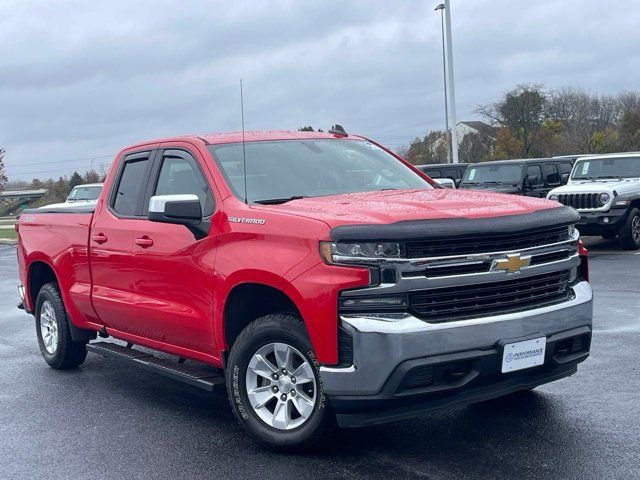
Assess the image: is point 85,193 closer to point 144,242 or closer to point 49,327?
point 49,327

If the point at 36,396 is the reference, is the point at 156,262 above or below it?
above

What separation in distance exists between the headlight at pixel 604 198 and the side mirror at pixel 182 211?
41.9ft

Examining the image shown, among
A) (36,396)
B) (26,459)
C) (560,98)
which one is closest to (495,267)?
(26,459)

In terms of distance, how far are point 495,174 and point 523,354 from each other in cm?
1653

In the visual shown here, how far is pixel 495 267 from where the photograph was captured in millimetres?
4996

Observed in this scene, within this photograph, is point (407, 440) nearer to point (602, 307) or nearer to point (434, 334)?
point (434, 334)

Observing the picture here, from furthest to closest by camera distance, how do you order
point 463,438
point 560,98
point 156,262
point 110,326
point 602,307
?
point 560,98
point 602,307
point 110,326
point 156,262
point 463,438

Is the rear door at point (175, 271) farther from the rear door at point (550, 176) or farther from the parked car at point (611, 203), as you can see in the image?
the rear door at point (550, 176)

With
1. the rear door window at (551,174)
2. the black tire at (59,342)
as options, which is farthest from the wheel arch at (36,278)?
the rear door window at (551,174)

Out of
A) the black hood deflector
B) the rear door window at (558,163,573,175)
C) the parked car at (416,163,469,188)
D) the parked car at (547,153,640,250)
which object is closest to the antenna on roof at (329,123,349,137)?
the black hood deflector

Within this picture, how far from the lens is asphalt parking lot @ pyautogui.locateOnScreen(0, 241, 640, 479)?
16.6 ft

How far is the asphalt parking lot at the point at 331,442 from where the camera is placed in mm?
5055

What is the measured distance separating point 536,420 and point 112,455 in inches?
105

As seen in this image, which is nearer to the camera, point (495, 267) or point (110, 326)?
point (495, 267)
